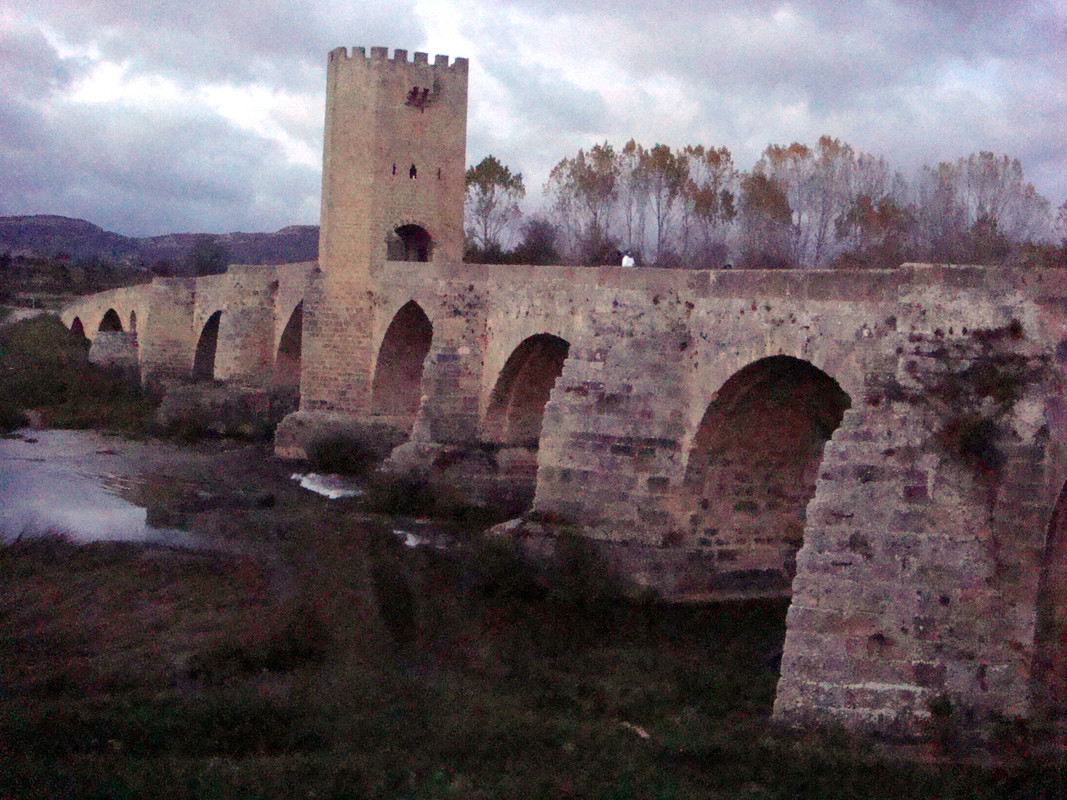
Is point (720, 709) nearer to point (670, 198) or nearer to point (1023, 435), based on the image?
point (1023, 435)

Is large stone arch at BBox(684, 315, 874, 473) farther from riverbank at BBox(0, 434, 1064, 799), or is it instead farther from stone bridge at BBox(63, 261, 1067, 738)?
riverbank at BBox(0, 434, 1064, 799)

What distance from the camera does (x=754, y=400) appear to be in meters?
11.2

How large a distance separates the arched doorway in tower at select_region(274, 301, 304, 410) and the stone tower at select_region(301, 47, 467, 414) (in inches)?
129

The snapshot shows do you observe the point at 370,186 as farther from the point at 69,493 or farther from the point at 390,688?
the point at 390,688

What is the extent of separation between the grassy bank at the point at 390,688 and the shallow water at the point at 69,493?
1147 mm

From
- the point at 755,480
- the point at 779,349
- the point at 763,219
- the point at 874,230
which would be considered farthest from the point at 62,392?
the point at 779,349

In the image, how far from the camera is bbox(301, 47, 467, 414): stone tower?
18016 millimetres

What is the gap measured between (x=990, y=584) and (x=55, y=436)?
19433 millimetres

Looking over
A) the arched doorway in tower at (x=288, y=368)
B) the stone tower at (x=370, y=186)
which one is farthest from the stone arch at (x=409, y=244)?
the arched doorway in tower at (x=288, y=368)

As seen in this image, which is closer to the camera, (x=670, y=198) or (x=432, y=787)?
(x=432, y=787)

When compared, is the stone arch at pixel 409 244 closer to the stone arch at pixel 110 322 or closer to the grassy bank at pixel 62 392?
the grassy bank at pixel 62 392

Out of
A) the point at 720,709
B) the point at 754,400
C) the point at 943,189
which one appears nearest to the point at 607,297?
the point at 754,400

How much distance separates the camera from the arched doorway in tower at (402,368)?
725 inches

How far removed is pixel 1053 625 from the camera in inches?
302
